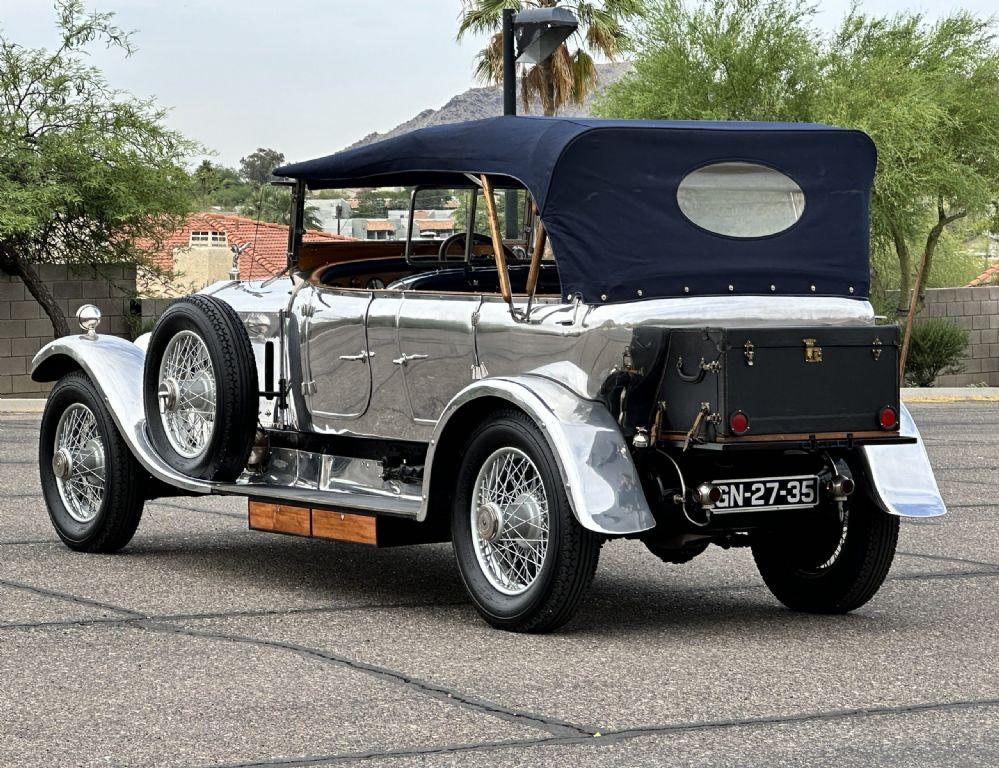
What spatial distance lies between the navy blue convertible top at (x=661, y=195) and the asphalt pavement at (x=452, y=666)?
1430 millimetres

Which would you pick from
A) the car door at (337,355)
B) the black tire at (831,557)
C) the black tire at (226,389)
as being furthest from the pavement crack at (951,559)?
the black tire at (226,389)

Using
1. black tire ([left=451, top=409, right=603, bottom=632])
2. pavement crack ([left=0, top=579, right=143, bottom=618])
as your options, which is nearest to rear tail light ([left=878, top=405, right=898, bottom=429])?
black tire ([left=451, top=409, right=603, bottom=632])

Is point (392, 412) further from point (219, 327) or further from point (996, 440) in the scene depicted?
point (996, 440)

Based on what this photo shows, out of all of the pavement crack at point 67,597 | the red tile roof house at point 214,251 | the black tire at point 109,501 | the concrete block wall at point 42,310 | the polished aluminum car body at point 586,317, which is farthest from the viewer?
the concrete block wall at point 42,310

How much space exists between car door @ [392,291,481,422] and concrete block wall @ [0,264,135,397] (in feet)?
62.3

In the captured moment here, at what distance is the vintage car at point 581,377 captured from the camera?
658cm

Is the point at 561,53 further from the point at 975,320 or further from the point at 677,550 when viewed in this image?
the point at 677,550

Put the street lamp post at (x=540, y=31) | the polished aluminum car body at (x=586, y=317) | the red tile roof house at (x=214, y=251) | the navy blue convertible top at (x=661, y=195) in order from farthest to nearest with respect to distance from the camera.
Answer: the street lamp post at (x=540, y=31)
the red tile roof house at (x=214, y=251)
the navy blue convertible top at (x=661, y=195)
the polished aluminum car body at (x=586, y=317)

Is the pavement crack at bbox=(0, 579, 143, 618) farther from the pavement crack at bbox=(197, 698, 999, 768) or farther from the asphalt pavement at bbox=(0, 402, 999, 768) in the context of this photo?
the pavement crack at bbox=(197, 698, 999, 768)

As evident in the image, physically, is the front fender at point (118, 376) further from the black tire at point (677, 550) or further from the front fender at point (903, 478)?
the front fender at point (903, 478)

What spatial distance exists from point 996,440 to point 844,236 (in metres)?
10.3

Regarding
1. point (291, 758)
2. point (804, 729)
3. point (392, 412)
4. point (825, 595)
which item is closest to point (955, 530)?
point (825, 595)

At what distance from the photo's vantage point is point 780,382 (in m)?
6.52

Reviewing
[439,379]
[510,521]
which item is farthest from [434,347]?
[510,521]
